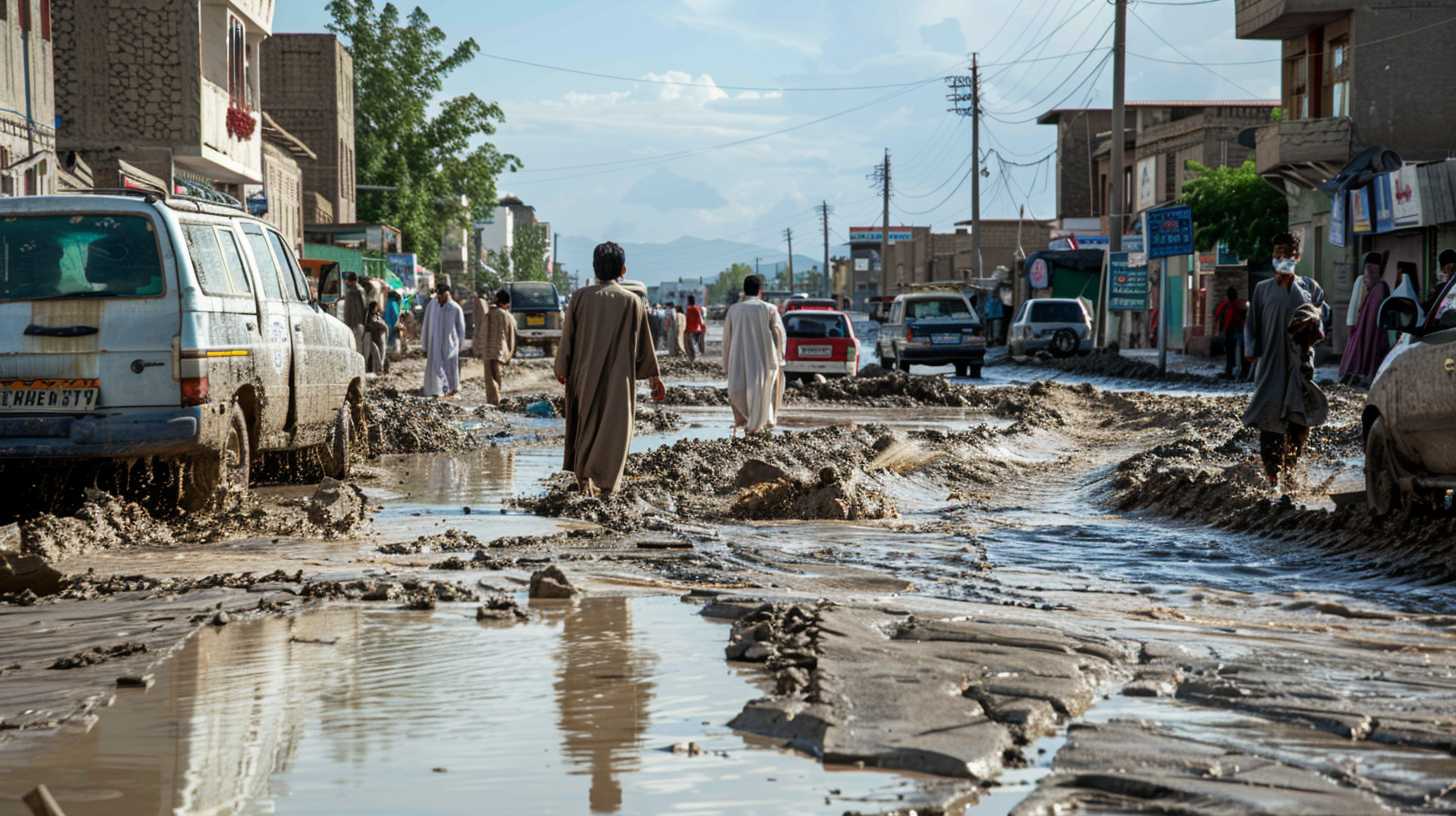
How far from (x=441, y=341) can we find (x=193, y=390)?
15.7 metres

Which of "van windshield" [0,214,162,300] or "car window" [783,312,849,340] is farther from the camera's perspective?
"car window" [783,312,849,340]

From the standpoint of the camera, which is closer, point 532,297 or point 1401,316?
point 1401,316

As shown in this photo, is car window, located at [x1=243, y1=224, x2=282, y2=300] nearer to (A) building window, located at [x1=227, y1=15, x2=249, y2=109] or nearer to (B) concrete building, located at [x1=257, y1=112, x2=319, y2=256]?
(A) building window, located at [x1=227, y1=15, x2=249, y2=109]

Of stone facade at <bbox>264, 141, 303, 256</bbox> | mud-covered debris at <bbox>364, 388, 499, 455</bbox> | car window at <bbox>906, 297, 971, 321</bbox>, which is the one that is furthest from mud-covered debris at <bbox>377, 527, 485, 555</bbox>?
stone facade at <bbox>264, 141, 303, 256</bbox>

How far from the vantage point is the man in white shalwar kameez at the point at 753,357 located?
17828 millimetres

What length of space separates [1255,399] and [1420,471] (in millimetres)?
2825

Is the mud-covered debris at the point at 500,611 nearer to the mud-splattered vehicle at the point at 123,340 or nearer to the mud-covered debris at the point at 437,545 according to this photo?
the mud-covered debris at the point at 437,545

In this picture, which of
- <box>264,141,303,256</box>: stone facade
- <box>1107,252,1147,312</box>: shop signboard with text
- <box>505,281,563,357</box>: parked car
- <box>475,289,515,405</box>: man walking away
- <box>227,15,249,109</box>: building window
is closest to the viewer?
<box>475,289,515,405</box>: man walking away

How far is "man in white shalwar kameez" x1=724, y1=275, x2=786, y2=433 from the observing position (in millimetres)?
17828

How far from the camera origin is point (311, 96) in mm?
65500

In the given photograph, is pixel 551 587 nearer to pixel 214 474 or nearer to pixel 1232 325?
pixel 214 474

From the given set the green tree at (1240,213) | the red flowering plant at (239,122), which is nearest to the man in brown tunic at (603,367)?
the red flowering plant at (239,122)

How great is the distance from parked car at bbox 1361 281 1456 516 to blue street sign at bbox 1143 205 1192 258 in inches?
984

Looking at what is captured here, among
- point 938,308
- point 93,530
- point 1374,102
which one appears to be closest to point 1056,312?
point 938,308
